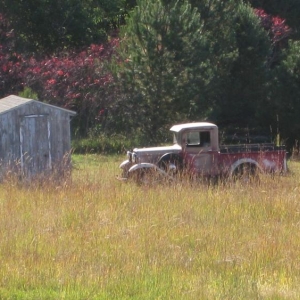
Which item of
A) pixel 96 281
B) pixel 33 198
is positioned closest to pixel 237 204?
pixel 33 198

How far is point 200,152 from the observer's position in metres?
15.3

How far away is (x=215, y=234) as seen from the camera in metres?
8.71

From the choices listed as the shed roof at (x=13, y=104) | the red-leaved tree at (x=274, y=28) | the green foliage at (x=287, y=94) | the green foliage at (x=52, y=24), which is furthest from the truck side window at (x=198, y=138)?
the green foliage at (x=52, y=24)

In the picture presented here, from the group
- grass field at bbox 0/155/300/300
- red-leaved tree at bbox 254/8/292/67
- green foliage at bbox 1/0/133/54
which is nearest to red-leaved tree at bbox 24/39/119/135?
green foliage at bbox 1/0/133/54

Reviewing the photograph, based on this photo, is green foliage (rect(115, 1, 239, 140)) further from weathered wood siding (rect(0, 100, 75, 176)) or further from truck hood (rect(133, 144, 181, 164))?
weathered wood siding (rect(0, 100, 75, 176))

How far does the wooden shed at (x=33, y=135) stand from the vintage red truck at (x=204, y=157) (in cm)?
142

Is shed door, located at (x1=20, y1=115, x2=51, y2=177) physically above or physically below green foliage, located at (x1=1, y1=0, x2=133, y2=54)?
below

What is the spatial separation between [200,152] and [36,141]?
3346 millimetres

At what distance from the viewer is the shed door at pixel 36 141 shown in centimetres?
1474

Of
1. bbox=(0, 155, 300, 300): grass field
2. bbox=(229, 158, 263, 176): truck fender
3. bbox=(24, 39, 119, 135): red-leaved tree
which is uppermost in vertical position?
bbox=(24, 39, 119, 135): red-leaved tree

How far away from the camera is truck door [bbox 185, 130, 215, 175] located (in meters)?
15.1

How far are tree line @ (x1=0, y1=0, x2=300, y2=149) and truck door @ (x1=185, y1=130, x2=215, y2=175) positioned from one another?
15.9ft

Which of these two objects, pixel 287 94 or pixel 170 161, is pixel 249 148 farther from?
pixel 287 94

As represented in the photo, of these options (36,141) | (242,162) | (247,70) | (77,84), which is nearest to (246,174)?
(242,162)
